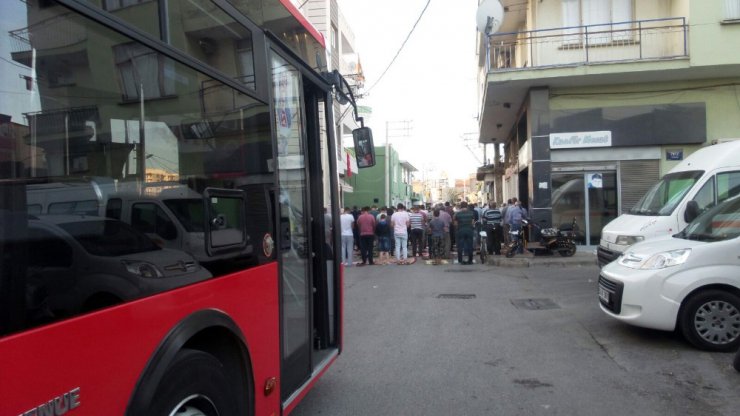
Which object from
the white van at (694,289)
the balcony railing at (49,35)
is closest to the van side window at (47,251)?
the balcony railing at (49,35)

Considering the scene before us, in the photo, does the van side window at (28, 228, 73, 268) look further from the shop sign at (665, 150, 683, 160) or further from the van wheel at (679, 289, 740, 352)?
the shop sign at (665, 150, 683, 160)

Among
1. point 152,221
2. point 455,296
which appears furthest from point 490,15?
point 152,221

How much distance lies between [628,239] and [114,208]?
8.70m

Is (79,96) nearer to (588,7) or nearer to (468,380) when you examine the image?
(468,380)

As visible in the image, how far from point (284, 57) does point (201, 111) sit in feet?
4.03

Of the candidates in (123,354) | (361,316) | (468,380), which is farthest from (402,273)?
(123,354)

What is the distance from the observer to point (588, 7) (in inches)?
614

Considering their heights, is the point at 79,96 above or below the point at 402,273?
above

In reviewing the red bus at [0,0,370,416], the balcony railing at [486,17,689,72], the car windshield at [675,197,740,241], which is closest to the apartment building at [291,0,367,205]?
the balcony railing at [486,17,689,72]

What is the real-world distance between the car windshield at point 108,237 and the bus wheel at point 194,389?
531 millimetres

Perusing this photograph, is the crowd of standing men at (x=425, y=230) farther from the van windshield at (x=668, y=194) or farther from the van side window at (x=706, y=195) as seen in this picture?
the van side window at (x=706, y=195)

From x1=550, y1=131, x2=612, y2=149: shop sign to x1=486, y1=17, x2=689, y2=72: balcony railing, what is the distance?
6.73 feet

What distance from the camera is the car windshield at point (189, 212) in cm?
246

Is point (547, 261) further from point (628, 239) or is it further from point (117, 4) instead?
point (117, 4)
